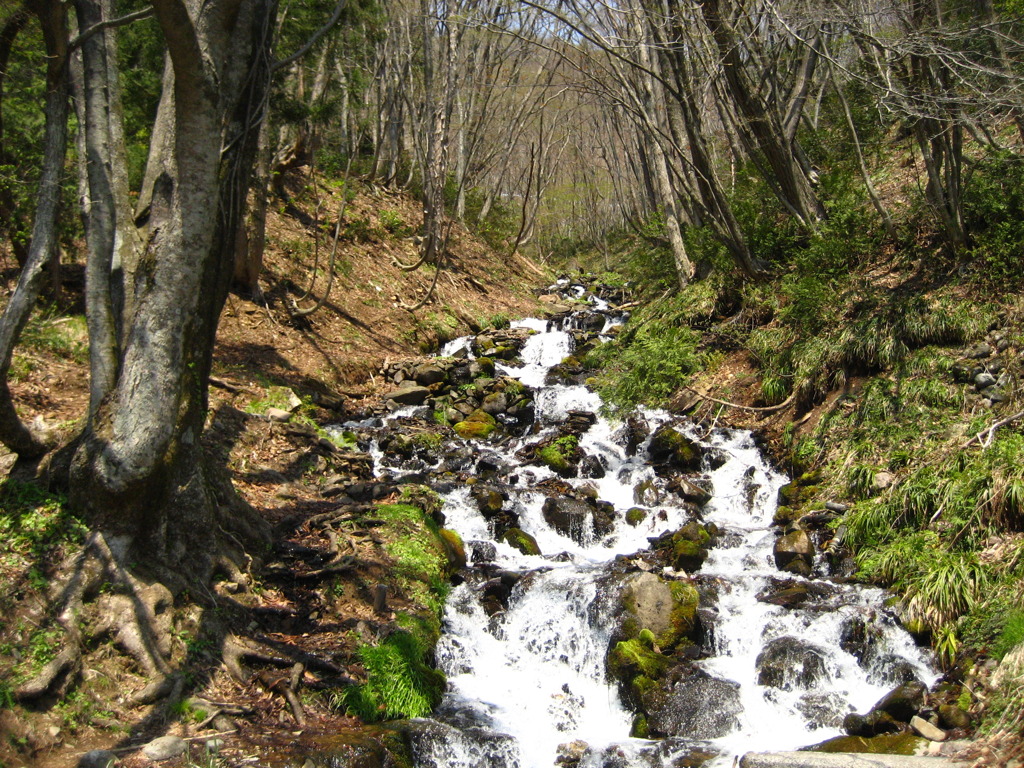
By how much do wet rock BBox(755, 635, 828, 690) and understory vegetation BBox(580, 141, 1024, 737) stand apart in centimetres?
87

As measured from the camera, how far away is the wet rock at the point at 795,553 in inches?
300

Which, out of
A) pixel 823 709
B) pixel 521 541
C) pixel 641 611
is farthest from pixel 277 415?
pixel 823 709

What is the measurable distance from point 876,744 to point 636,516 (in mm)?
4425

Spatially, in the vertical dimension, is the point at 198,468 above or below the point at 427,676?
above

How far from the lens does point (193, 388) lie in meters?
5.22

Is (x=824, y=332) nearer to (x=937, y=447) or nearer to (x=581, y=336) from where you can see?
(x=937, y=447)

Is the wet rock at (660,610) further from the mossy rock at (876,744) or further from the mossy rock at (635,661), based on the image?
the mossy rock at (876,744)

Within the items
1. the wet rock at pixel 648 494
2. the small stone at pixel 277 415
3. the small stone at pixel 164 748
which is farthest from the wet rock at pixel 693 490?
the small stone at pixel 164 748

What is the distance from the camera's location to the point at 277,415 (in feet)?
31.8

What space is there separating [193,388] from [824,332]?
27.9ft

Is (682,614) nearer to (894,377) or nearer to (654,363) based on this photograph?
(894,377)

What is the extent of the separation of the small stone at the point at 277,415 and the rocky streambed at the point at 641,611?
3.89 feet

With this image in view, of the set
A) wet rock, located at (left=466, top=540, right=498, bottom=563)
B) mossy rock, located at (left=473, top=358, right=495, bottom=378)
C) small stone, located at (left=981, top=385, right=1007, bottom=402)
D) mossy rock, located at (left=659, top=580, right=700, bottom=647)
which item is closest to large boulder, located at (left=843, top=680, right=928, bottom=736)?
mossy rock, located at (left=659, top=580, right=700, bottom=647)

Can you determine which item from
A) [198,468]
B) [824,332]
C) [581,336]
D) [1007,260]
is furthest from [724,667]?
[581,336]
